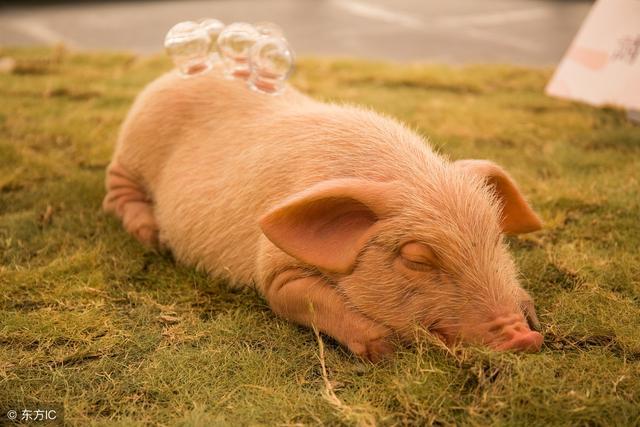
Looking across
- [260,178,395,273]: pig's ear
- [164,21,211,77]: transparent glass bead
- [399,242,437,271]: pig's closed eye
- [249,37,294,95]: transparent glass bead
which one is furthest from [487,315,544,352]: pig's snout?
[164,21,211,77]: transparent glass bead

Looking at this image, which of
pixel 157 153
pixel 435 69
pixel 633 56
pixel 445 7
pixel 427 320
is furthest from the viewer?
pixel 445 7

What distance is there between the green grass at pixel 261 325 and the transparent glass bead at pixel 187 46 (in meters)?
1.03

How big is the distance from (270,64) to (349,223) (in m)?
1.28

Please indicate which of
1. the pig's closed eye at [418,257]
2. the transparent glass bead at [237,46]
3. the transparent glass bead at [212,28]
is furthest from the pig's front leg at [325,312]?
the transparent glass bead at [212,28]

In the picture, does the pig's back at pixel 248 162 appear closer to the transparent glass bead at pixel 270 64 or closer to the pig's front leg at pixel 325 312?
the transparent glass bead at pixel 270 64

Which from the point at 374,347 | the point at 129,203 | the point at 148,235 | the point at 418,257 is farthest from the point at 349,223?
the point at 129,203

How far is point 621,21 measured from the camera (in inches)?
207

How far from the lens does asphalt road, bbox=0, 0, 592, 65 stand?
873cm

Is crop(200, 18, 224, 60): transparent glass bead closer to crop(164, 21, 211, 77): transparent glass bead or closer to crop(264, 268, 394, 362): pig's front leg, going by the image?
crop(164, 21, 211, 77): transparent glass bead

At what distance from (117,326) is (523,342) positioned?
1.69 metres

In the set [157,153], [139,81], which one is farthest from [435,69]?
[157,153]

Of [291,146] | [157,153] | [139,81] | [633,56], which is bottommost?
[139,81]

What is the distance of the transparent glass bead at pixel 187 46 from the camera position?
3.53 meters

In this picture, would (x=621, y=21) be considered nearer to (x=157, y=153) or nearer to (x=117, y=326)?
(x=157, y=153)
